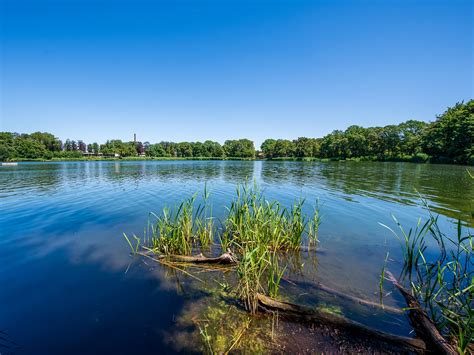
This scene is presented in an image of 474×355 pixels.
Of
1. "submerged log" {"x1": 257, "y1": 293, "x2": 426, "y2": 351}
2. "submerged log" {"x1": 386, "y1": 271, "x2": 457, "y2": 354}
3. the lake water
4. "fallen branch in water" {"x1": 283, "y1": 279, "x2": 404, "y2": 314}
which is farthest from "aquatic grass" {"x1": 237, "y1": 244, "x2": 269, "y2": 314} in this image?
"submerged log" {"x1": 386, "y1": 271, "x2": 457, "y2": 354}

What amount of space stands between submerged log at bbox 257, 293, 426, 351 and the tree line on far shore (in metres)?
Answer: 62.3

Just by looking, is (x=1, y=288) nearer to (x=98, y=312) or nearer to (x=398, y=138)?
(x=98, y=312)

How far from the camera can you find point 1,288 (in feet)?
15.8

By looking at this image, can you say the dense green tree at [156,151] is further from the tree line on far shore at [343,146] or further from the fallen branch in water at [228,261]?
the fallen branch in water at [228,261]

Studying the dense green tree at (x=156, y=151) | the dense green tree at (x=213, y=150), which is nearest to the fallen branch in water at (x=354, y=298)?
the dense green tree at (x=213, y=150)

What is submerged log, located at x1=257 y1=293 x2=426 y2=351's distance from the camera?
303 cm

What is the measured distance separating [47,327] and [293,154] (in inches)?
4773

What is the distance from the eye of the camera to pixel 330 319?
3.47 m

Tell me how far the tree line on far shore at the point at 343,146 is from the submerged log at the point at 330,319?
6229 cm

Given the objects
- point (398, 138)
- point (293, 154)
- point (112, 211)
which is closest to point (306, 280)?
point (112, 211)

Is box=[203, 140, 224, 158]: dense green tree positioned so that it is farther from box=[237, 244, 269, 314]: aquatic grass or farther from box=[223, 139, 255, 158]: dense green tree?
box=[237, 244, 269, 314]: aquatic grass

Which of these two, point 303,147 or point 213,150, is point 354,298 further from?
point 213,150

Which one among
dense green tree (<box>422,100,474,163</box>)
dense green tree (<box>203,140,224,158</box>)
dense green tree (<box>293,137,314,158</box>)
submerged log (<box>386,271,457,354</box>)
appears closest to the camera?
submerged log (<box>386,271,457,354</box>)

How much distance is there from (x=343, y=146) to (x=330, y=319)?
97.5 meters
